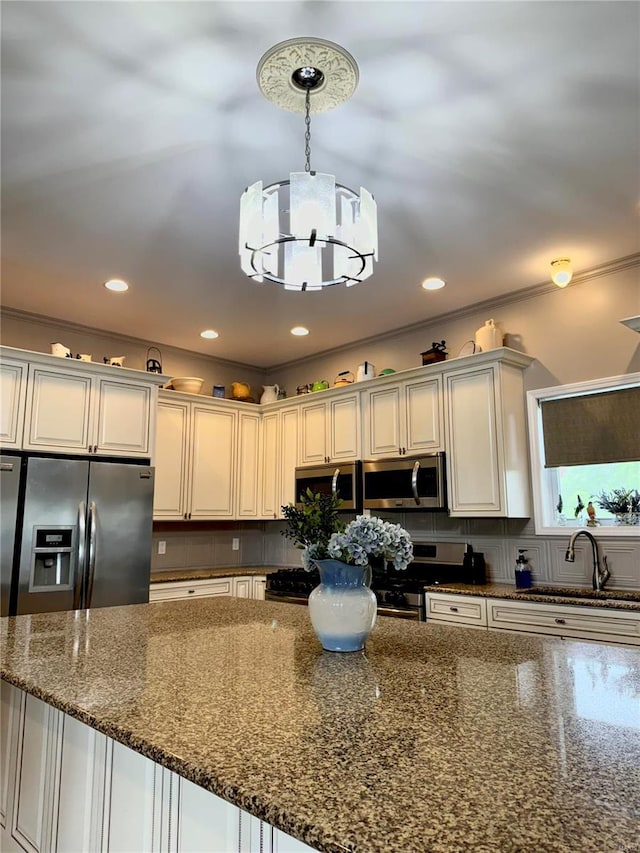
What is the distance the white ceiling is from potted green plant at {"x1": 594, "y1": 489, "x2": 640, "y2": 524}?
1.40 metres

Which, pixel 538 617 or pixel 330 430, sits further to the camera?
pixel 330 430

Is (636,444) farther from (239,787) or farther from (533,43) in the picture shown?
(239,787)

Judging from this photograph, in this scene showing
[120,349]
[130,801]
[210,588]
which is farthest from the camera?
[120,349]

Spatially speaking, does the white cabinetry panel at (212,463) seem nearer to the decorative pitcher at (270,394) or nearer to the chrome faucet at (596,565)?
the decorative pitcher at (270,394)

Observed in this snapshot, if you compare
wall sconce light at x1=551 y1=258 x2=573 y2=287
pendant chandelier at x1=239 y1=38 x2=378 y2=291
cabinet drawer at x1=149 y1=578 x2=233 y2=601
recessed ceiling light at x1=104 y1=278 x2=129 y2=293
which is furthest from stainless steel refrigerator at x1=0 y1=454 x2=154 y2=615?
wall sconce light at x1=551 y1=258 x2=573 y2=287

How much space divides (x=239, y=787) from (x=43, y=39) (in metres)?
2.23

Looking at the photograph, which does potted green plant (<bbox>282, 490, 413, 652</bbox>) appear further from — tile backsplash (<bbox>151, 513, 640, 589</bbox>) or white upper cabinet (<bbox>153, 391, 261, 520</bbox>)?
white upper cabinet (<bbox>153, 391, 261, 520</bbox>)

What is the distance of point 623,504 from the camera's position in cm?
340

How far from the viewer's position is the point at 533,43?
1916mm

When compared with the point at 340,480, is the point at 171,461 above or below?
above

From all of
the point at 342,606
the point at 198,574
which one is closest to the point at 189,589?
the point at 198,574

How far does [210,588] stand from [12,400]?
6.56 feet

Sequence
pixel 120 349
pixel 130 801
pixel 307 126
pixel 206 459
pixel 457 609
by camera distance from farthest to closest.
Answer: pixel 206 459 → pixel 120 349 → pixel 457 609 → pixel 307 126 → pixel 130 801

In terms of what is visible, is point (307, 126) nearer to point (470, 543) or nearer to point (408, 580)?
point (408, 580)
